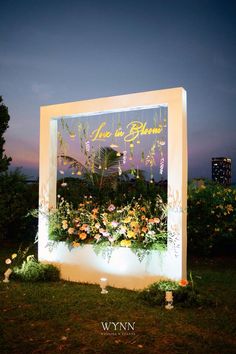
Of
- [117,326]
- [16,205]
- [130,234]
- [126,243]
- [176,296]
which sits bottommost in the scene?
[117,326]

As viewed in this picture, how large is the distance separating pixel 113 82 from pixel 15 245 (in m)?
5.41

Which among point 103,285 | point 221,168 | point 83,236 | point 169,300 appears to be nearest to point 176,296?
point 169,300

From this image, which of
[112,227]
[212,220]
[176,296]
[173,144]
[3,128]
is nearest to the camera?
[176,296]

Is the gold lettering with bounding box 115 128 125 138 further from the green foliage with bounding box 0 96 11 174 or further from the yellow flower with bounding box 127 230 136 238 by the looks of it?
the green foliage with bounding box 0 96 11 174

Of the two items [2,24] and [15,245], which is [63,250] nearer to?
[15,245]

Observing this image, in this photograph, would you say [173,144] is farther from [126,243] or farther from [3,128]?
[3,128]

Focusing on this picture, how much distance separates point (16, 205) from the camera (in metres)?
10.1

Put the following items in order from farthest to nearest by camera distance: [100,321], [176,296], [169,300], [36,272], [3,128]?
[3,128], [36,272], [176,296], [169,300], [100,321]

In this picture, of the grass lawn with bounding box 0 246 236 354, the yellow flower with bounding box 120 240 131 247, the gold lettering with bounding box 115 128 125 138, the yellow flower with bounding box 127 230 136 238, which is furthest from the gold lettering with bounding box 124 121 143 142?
the grass lawn with bounding box 0 246 236 354

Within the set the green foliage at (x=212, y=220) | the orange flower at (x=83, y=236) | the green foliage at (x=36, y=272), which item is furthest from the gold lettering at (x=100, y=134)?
the green foliage at (x=212, y=220)

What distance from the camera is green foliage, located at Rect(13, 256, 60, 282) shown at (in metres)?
6.18

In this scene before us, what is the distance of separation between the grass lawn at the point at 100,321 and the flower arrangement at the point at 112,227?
30.8 inches

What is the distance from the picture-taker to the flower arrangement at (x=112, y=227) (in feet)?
18.8

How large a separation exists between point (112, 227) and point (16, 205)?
16.0ft
